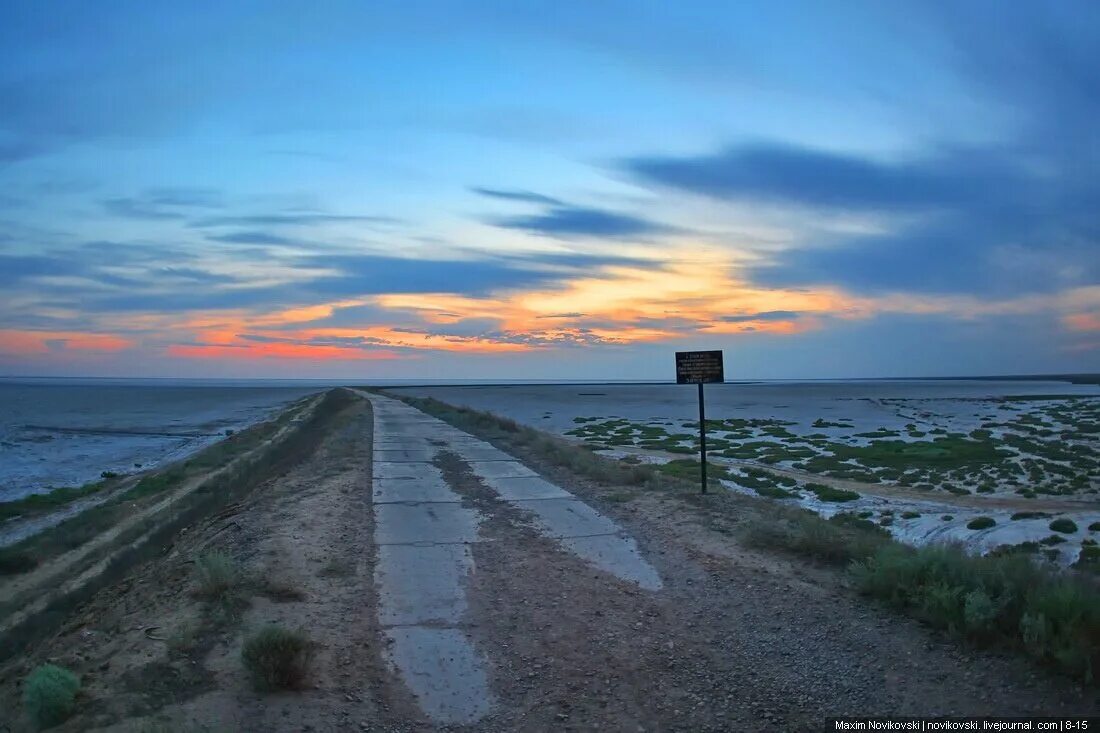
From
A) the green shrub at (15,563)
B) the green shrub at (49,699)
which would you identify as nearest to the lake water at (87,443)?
the green shrub at (15,563)

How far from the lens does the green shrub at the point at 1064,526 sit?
50.1 feet

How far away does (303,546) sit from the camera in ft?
30.2

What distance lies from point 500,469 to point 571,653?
445 inches

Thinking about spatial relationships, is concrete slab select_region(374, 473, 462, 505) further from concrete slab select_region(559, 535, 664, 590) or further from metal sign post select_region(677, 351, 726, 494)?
metal sign post select_region(677, 351, 726, 494)

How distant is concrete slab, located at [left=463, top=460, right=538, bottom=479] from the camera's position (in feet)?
52.5

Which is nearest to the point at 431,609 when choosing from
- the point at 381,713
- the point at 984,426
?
the point at 381,713

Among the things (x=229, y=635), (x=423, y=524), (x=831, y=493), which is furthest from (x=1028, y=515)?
(x=229, y=635)

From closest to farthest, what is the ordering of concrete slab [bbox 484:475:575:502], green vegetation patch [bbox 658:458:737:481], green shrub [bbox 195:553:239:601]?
green shrub [bbox 195:553:239:601] < concrete slab [bbox 484:475:575:502] < green vegetation patch [bbox 658:458:737:481]

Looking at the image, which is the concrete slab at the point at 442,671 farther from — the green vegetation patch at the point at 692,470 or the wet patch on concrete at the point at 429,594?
the green vegetation patch at the point at 692,470

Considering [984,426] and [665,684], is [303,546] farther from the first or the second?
[984,426]

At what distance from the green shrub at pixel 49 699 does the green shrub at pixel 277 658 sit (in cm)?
108

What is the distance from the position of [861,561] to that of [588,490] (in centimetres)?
680

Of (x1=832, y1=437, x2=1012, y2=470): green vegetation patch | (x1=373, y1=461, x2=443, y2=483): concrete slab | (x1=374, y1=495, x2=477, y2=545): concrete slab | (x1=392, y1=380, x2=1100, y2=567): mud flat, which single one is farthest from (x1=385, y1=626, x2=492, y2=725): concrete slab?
(x1=832, y1=437, x2=1012, y2=470): green vegetation patch

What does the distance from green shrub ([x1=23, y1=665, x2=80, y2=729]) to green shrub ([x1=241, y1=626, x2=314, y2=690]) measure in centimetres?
108
